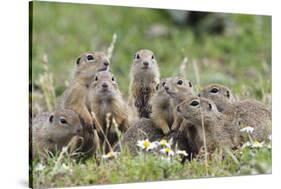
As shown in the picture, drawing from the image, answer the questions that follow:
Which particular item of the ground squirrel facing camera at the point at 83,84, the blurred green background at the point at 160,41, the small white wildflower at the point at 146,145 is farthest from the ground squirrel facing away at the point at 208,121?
the blurred green background at the point at 160,41

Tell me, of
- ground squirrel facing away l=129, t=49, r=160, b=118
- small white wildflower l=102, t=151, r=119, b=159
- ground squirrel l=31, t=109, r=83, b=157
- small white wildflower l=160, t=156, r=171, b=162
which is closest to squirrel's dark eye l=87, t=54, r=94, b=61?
ground squirrel facing away l=129, t=49, r=160, b=118

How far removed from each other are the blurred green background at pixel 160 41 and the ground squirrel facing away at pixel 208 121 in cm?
176

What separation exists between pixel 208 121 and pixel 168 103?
398 millimetres

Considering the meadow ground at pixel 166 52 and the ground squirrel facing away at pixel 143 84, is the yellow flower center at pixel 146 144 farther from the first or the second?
the ground squirrel facing away at pixel 143 84

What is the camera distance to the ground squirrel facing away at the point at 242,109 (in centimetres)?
669

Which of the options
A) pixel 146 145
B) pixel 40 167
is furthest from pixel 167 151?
pixel 40 167

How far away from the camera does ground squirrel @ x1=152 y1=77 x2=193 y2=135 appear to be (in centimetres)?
641

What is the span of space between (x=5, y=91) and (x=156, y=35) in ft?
13.4

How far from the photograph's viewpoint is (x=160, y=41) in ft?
32.7

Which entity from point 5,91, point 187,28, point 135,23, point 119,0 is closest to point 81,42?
point 135,23

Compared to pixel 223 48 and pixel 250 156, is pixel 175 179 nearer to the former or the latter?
pixel 250 156

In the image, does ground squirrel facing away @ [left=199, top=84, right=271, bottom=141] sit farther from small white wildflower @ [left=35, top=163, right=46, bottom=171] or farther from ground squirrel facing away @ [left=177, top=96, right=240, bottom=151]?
small white wildflower @ [left=35, top=163, right=46, bottom=171]

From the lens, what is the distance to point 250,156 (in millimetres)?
6562

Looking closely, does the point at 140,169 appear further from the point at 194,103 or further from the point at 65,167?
the point at 194,103
